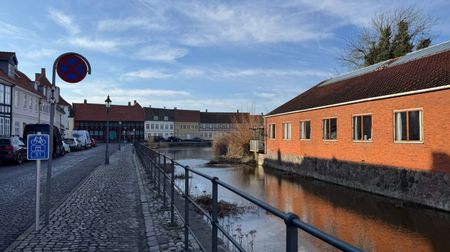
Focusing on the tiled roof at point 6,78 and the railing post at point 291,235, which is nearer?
the railing post at point 291,235

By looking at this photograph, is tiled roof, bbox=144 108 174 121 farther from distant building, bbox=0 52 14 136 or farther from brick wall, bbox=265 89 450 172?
brick wall, bbox=265 89 450 172

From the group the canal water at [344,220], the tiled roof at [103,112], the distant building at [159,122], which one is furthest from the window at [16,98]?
the distant building at [159,122]

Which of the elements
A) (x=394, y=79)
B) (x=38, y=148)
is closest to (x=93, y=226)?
(x=38, y=148)

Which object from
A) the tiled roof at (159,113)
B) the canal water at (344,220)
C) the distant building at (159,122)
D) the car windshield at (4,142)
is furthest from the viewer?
the tiled roof at (159,113)

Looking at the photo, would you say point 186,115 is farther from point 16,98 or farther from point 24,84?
point 16,98

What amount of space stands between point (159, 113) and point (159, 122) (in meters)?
2.89

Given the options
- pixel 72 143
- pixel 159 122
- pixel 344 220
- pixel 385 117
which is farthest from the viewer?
pixel 159 122

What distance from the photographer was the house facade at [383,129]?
1675 centimetres

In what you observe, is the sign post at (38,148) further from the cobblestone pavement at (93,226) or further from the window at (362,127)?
the window at (362,127)

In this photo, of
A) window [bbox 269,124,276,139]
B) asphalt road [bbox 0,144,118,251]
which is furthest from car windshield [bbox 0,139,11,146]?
window [bbox 269,124,276,139]

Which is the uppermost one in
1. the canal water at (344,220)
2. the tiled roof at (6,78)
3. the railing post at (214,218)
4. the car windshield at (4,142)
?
the tiled roof at (6,78)

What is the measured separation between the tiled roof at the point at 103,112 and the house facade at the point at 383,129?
263 feet

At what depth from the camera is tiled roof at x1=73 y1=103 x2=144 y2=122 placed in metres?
105

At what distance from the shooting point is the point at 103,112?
107062 mm
